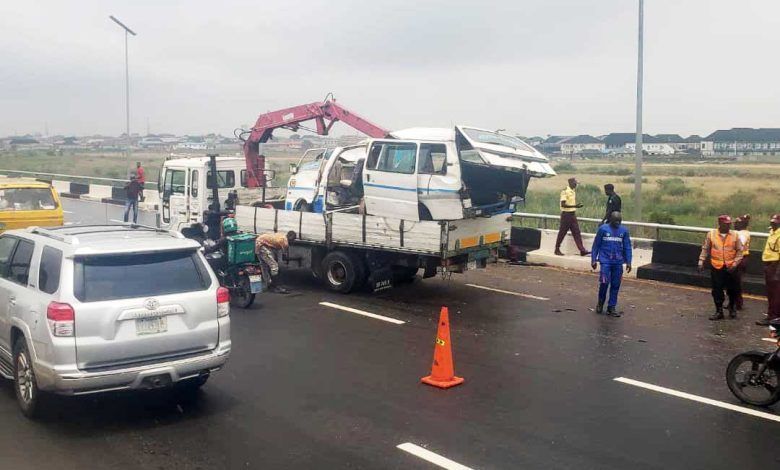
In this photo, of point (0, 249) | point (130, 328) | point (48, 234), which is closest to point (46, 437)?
point (130, 328)

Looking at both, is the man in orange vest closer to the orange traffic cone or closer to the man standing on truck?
the orange traffic cone

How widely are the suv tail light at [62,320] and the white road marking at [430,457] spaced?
9.58 ft

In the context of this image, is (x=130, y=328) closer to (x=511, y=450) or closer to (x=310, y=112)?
(x=511, y=450)

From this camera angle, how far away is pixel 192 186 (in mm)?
16922

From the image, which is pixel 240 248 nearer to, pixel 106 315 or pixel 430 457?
pixel 106 315

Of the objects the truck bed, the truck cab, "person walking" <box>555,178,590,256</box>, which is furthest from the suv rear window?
"person walking" <box>555,178,590,256</box>

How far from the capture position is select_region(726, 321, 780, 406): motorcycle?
301 inches

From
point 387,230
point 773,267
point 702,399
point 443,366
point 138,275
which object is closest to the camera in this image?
point 138,275

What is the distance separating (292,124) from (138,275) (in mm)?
11481

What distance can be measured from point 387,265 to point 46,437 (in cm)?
759

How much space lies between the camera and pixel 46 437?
21.7 feet

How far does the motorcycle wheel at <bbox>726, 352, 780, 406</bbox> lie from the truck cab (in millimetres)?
11462

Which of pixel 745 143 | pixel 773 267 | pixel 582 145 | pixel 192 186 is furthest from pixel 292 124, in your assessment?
pixel 582 145

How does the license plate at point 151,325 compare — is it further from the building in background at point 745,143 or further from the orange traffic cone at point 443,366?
the building in background at point 745,143
